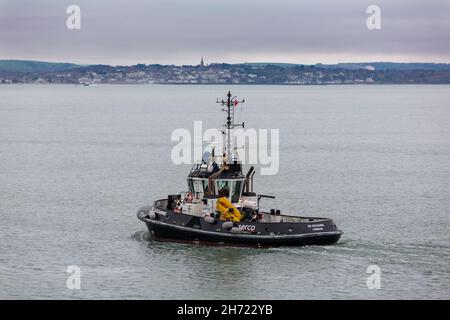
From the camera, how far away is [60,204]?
189ft

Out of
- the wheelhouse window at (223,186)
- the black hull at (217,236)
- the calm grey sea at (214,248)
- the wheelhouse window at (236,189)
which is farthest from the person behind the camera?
the wheelhouse window at (236,189)

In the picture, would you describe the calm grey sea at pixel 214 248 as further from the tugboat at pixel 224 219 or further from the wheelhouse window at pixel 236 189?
the wheelhouse window at pixel 236 189

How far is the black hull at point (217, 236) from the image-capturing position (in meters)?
43.7

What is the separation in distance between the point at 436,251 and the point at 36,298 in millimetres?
16610

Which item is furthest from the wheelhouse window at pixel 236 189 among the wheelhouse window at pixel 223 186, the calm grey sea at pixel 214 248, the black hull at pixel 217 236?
the calm grey sea at pixel 214 248

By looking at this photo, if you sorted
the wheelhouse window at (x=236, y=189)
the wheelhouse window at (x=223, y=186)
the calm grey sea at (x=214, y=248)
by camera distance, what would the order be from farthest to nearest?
the wheelhouse window at (x=236, y=189)
the wheelhouse window at (x=223, y=186)
the calm grey sea at (x=214, y=248)

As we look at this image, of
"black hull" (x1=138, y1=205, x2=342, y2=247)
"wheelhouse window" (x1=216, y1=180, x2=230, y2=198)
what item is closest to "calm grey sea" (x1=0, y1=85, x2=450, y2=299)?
"black hull" (x1=138, y1=205, x2=342, y2=247)

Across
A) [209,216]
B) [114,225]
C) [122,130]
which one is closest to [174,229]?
[209,216]

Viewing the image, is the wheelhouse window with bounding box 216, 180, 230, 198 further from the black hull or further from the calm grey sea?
the calm grey sea

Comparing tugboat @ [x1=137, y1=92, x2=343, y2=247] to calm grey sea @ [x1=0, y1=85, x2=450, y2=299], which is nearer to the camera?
calm grey sea @ [x1=0, y1=85, x2=450, y2=299]

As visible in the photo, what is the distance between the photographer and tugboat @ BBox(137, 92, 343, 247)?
4378 cm

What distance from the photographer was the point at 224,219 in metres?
44.7

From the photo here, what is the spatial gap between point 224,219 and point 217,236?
0.81 meters

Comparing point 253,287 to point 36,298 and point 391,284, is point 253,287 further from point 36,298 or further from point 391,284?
point 36,298
